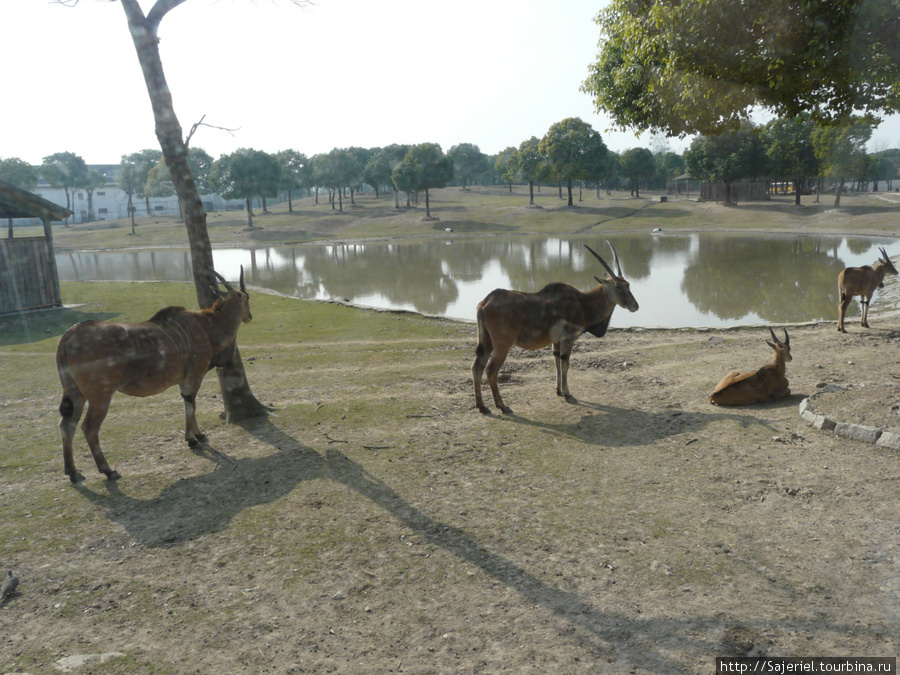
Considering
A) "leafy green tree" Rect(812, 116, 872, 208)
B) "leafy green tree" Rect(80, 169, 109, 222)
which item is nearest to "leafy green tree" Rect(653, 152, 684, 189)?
"leafy green tree" Rect(812, 116, 872, 208)

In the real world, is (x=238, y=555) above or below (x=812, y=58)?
below

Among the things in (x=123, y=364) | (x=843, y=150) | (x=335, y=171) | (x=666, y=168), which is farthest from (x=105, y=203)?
(x=123, y=364)

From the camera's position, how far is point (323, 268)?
35.9 m

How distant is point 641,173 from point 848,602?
99982 mm

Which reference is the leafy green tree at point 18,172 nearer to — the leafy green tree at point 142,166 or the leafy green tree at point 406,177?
the leafy green tree at point 142,166

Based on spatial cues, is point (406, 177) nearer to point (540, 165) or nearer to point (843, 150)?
point (540, 165)

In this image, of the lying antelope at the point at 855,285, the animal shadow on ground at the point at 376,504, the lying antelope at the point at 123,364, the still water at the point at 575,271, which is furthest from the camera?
the still water at the point at 575,271

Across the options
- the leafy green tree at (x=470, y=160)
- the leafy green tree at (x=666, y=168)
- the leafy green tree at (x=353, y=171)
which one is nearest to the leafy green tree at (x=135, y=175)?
the leafy green tree at (x=353, y=171)

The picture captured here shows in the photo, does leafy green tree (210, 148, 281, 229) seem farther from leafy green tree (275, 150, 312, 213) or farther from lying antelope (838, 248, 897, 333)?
lying antelope (838, 248, 897, 333)

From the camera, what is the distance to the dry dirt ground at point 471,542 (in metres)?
4.34

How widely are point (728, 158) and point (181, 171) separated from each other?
7047cm

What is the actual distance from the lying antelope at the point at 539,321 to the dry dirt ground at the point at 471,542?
0.71 m

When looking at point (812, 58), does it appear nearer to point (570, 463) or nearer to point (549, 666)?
point (570, 463)

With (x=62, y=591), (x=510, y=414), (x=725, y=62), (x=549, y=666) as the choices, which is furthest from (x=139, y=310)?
(x=549, y=666)
